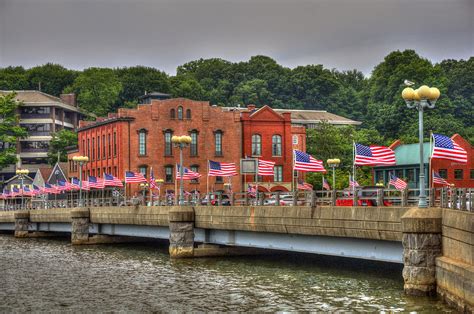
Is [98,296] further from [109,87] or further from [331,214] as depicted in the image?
[109,87]

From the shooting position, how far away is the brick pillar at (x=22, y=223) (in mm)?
86188

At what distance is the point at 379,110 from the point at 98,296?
10966 centimetres

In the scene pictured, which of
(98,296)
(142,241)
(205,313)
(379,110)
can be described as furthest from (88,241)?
(379,110)

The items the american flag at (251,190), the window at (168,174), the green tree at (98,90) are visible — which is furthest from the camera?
the green tree at (98,90)

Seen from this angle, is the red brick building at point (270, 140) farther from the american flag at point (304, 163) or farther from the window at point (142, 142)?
the american flag at point (304, 163)

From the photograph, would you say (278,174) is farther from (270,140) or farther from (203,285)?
(203,285)

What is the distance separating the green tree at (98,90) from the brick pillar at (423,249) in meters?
142

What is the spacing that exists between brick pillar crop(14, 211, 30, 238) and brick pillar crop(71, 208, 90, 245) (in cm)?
1743

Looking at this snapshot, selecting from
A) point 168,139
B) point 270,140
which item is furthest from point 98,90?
point 270,140

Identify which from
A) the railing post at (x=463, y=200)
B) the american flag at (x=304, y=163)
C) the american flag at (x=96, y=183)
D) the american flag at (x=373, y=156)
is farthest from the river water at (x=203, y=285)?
the american flag at (x=96, y=183)

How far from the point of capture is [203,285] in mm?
39656

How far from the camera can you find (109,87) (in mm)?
176250

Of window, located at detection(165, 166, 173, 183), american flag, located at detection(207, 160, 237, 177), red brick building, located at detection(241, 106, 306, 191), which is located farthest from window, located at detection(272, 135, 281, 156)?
american flag, located at detection(207, 160, 237, 177)

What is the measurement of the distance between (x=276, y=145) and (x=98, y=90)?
78.0 meters
